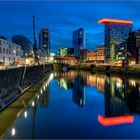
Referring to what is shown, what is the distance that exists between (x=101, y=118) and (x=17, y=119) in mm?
4734

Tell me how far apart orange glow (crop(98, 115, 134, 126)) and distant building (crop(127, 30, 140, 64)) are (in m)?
138

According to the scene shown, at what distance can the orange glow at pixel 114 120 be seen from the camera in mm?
15609

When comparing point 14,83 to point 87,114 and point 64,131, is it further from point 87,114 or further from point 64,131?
point 64,131

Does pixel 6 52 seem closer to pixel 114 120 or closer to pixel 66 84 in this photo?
pixel 66 84

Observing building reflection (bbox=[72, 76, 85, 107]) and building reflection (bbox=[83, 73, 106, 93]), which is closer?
building reflection (bbox=[72, 76, 85, 107])

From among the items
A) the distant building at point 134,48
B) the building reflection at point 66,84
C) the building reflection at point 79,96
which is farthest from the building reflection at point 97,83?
the distant building at point 134,48

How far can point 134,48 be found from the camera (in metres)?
165

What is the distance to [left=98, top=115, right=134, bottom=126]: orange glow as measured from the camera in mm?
15609

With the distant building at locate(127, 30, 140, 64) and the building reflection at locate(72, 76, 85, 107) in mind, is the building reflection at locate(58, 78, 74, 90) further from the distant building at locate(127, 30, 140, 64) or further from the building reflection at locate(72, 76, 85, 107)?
the distant building at locate(127, 30, 140, 64)

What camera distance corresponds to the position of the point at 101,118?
17.0m

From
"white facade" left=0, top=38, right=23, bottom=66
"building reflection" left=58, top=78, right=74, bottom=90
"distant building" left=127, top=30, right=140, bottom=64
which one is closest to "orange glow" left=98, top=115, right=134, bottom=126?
"building reflection" left=58, top=78, right=74, bottom=90

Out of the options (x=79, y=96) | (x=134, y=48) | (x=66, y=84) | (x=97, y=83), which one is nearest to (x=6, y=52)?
(x=134, y=48)

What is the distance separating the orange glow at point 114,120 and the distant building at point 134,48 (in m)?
138

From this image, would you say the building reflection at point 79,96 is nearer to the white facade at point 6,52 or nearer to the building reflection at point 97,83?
the building reflection at point 97,83
